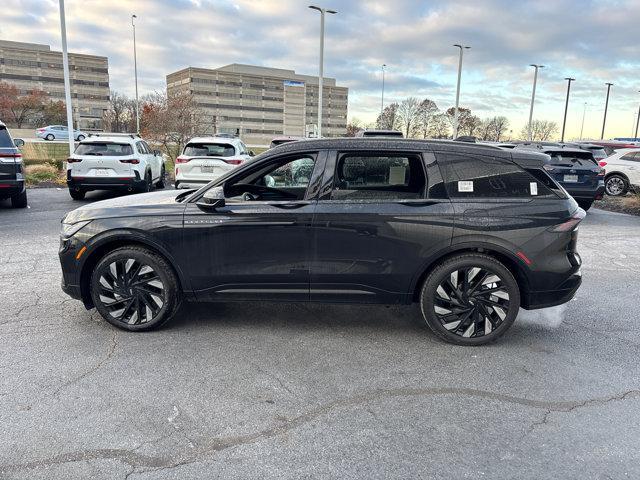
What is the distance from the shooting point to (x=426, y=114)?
67562mm

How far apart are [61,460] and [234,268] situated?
1.95 meters

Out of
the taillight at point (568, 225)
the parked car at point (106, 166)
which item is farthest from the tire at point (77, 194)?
the taillight at point (568, 225)

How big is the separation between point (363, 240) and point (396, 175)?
661 millimetres

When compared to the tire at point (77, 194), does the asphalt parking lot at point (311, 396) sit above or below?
below

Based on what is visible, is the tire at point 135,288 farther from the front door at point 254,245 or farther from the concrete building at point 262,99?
the concrete building at point 262,99

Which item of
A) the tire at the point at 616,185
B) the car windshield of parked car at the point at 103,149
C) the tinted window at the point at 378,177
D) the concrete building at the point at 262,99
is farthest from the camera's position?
the concrete building at the point at 262,99

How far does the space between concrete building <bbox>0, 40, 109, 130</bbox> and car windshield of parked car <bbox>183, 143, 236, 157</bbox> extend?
9376 centimetres

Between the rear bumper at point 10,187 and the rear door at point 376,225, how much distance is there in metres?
9.28

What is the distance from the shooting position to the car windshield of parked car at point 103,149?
1245cm

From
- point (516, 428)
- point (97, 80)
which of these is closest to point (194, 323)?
point (516, 428)

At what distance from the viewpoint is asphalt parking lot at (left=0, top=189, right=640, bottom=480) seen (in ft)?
8.65

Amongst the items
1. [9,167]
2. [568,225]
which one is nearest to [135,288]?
[568,225]

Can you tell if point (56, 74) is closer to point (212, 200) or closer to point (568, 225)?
point (212, 200)

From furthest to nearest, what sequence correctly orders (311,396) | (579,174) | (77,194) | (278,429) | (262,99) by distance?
(262,99), (77,194), (579,174), (311,396), (278,429)
